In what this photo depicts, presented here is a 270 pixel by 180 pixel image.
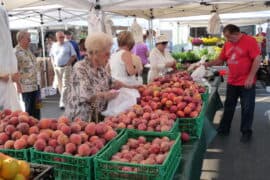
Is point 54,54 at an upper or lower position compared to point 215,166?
upper

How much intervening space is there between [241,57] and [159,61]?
53.3 inches

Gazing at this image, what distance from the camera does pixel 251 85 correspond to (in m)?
4.10

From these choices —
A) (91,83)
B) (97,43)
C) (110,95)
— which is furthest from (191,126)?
(97,43)

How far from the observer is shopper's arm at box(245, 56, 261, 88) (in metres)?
4.00

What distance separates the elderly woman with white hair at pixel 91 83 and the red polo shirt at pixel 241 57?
2.21 metres

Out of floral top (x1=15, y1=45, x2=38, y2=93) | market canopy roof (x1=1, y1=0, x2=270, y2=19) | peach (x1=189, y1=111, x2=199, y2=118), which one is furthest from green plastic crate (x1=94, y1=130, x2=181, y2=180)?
floral top (x1=15, y1=45, x2=38, y2=93)

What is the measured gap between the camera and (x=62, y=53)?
22.4 ft

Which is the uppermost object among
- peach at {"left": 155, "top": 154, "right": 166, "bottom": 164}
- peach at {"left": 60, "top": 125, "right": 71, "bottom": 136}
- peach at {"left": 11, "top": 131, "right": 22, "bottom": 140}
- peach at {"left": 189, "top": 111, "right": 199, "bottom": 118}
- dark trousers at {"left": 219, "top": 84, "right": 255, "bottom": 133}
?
peach at {"left": 60, "top": 125, "right": 71, "bottom": 136}

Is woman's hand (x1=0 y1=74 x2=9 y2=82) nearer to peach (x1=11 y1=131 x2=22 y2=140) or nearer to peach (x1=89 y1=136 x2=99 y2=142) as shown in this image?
peach (x1=11 y1=131 x2=22 y2=140)

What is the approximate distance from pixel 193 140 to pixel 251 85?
2.17 m

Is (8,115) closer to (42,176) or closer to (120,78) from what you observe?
(42,176)

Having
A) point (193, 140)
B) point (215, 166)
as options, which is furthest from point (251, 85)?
point (193, 140)

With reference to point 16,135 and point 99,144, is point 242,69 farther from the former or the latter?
point 16,135

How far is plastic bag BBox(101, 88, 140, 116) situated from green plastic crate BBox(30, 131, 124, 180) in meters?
0.92
